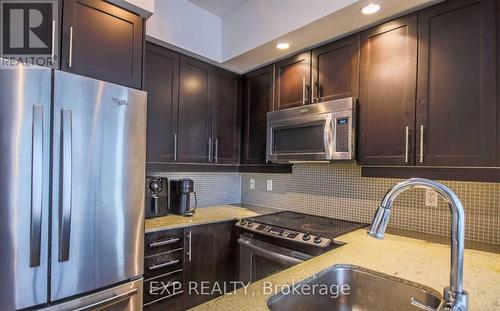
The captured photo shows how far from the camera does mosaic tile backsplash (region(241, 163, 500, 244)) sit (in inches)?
64.1

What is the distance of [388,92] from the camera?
5.61 ft

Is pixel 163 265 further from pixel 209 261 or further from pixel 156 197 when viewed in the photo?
pixel 156 197

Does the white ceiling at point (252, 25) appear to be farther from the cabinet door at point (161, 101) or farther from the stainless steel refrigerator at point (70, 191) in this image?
the stainless steel refrigerator at point (70, 191)

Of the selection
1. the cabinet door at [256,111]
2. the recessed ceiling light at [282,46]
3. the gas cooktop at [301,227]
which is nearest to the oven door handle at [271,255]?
the gas cooktop at [301,227]

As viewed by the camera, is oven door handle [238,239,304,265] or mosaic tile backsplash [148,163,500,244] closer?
mosaic tile backsplash [148,163,500,244]

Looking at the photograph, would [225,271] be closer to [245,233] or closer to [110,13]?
[245,233]

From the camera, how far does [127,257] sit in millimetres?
→ 1572

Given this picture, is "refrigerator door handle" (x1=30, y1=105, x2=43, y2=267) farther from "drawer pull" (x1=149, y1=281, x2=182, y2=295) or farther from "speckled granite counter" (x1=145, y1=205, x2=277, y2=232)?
"drawer pull" (x1=149, y1=281, x2=182, y2=295)

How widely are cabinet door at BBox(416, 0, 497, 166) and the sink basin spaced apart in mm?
782

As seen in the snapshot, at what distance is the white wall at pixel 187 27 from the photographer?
2.10m

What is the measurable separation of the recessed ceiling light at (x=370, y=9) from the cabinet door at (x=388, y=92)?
0.16 metres

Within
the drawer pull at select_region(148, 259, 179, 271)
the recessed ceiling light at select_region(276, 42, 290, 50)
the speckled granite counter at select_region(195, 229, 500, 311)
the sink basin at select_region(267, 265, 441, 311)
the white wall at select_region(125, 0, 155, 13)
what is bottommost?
the drawer pull at select_region(148, 259, 179, 271)

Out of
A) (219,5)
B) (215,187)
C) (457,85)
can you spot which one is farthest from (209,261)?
(219,5)

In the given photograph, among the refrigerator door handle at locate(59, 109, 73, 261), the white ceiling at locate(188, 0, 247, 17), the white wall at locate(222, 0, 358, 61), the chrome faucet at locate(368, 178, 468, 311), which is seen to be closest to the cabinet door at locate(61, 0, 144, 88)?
the refrigerator door handle at locate(59, 109, 73, 261)
